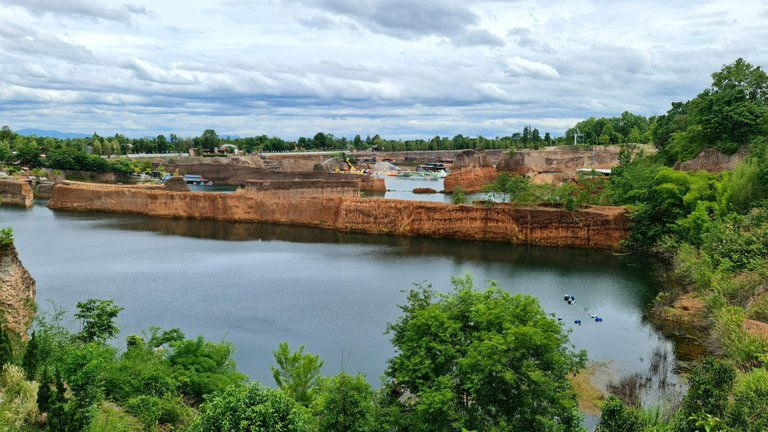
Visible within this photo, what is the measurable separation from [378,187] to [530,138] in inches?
3094

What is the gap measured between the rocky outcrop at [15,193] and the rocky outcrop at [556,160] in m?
80.4

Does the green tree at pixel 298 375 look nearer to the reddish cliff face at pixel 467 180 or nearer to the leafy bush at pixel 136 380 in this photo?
the leafy bush at pixel 136 380

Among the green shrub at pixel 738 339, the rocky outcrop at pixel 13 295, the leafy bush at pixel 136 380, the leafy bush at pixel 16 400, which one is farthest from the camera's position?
the green shrub at pixel 738 339

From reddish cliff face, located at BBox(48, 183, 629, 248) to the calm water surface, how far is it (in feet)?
7.96

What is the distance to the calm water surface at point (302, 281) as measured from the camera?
2861 cm

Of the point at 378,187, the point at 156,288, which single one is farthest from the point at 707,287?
the point at 378,187

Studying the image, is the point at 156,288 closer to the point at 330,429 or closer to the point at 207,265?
the point at 207,265

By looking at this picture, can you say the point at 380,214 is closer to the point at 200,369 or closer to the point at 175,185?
the point at 175,185

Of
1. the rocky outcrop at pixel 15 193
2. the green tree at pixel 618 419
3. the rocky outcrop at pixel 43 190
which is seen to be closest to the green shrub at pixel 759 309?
the green tree at pixel 618 419

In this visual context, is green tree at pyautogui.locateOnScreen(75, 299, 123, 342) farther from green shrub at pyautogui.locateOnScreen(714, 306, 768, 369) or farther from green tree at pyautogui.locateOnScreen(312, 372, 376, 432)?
green shrub at pyautogui.locateOnScreen(714, 306, 768, 369)

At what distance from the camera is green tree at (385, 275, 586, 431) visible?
52.3ft

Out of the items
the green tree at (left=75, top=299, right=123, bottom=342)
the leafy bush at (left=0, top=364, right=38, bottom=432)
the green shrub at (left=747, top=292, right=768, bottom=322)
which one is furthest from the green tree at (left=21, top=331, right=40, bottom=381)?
the green shrub at (left=747, top=292, right=768, bottom=322)

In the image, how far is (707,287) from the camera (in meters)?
34.0

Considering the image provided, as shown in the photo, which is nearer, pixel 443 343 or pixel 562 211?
pixel 443 343
